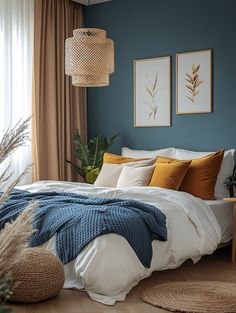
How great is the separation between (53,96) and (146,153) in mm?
1314

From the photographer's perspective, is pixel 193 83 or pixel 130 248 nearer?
pixel 130 248

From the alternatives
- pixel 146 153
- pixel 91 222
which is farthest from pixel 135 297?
pixel 146 153

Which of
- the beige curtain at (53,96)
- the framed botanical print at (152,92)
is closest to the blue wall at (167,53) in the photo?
the framed botanical print at (152,92)

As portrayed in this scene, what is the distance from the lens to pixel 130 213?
3688 millimetres

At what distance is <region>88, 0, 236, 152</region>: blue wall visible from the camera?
5.38 metres

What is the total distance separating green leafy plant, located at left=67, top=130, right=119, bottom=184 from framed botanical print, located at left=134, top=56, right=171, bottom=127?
45cm

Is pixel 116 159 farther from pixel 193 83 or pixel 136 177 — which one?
pixel 193 83

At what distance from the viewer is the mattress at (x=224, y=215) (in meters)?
4.60

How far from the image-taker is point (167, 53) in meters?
5.79

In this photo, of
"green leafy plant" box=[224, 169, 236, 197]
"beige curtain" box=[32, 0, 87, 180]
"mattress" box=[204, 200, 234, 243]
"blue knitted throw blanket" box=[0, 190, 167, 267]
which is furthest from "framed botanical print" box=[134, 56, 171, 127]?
"blue knitted throw blanket" box=[0, 190, 167, 267]

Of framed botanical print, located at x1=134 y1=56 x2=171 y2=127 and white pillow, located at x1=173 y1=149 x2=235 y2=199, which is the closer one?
white pillow, located at x1=173 y1=149 x2=235 y2=199

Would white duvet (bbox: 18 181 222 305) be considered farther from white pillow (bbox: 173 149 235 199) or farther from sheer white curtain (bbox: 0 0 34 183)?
sheer white curtain (bbox: 0 0 34 183)

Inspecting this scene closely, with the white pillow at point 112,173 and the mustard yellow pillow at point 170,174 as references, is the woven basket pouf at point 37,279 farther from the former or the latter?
the white pillow at point 112,173

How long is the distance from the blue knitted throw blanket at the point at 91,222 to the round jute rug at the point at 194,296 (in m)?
0.24
